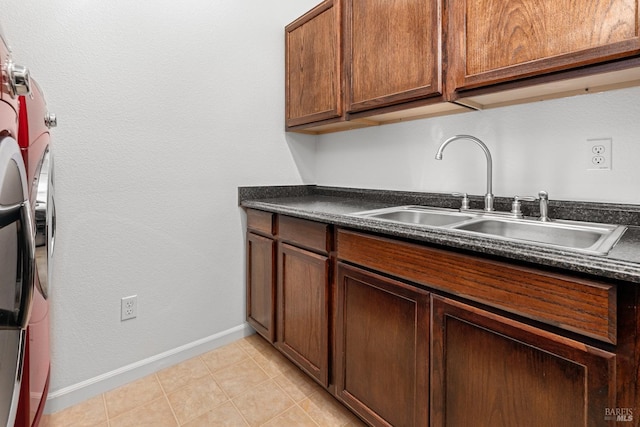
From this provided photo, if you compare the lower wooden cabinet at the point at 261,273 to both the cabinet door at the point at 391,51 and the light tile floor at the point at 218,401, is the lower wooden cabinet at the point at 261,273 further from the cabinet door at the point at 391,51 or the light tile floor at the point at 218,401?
the cabinet door at the point at 391,51

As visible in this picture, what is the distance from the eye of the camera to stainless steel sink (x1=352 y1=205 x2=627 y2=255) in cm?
100

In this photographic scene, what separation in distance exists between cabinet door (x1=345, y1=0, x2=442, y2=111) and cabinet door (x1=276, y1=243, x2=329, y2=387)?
2.69 ft

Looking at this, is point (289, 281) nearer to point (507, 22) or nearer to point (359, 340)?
point (359, 340)

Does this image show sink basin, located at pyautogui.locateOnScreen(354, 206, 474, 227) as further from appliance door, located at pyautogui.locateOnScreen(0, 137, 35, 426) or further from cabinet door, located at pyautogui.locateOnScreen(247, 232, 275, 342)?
appliance door, located at pyautogui.locateOnScreen(0, 137, 35, 426)

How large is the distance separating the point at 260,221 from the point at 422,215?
2.94ft

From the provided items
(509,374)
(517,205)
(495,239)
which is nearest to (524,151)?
(517,205)

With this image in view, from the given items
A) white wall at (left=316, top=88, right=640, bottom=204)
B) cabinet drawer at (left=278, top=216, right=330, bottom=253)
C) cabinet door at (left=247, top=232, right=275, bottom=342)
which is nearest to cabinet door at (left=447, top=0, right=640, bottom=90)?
white wall at (left=316, top=88, right=640, bottom=204)

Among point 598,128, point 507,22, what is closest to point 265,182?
point 507,22

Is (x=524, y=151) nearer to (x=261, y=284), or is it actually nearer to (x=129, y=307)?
(x=261, y=284)

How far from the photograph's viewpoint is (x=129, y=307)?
1656mm

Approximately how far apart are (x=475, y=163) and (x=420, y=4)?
2.40ft

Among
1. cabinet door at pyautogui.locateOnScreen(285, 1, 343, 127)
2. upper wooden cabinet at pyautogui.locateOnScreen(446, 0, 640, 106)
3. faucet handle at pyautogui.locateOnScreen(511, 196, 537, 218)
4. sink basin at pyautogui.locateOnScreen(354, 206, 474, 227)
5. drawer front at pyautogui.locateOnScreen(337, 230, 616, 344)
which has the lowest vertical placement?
drawer front at pyautogui.locateOnScreen(337, 230, 616, 344)

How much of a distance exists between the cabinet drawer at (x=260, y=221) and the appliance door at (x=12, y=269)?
3.80 ft

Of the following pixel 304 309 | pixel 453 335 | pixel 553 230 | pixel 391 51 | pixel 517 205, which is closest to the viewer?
pixel 453 335
